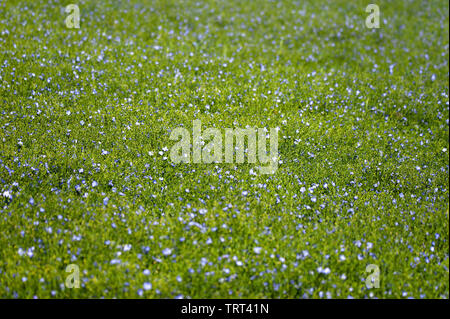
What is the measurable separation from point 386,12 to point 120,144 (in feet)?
39.8

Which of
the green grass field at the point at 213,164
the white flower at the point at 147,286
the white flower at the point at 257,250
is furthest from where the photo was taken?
the white flower at the point at 257,250

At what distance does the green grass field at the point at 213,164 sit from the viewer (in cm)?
547

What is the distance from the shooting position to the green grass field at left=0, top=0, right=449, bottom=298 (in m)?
5.47

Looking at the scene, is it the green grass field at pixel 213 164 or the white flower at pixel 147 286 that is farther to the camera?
the green grass field at pixel 213 164

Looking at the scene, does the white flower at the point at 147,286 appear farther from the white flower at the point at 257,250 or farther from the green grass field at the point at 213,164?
the white flower at the point at 257,250

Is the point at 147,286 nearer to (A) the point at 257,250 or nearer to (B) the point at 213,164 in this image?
(A) the point at 257,250

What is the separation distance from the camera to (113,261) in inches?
210

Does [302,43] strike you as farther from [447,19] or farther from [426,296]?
[426,296]

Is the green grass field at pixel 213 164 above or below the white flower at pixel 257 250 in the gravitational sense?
above

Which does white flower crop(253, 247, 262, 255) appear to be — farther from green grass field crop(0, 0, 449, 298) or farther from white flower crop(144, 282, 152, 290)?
white flower crop(144, 282, 152, 290)

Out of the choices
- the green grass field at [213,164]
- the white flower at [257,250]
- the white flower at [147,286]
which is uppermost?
the green grass field at [213,164]

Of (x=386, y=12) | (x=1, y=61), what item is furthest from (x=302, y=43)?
(x=1, y=61)

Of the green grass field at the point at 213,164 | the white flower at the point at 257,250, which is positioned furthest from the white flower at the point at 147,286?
the white flower at the point at 257,250

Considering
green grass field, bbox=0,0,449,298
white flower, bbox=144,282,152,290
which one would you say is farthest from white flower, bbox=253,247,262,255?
white flower, bbox=144,282,152,290
